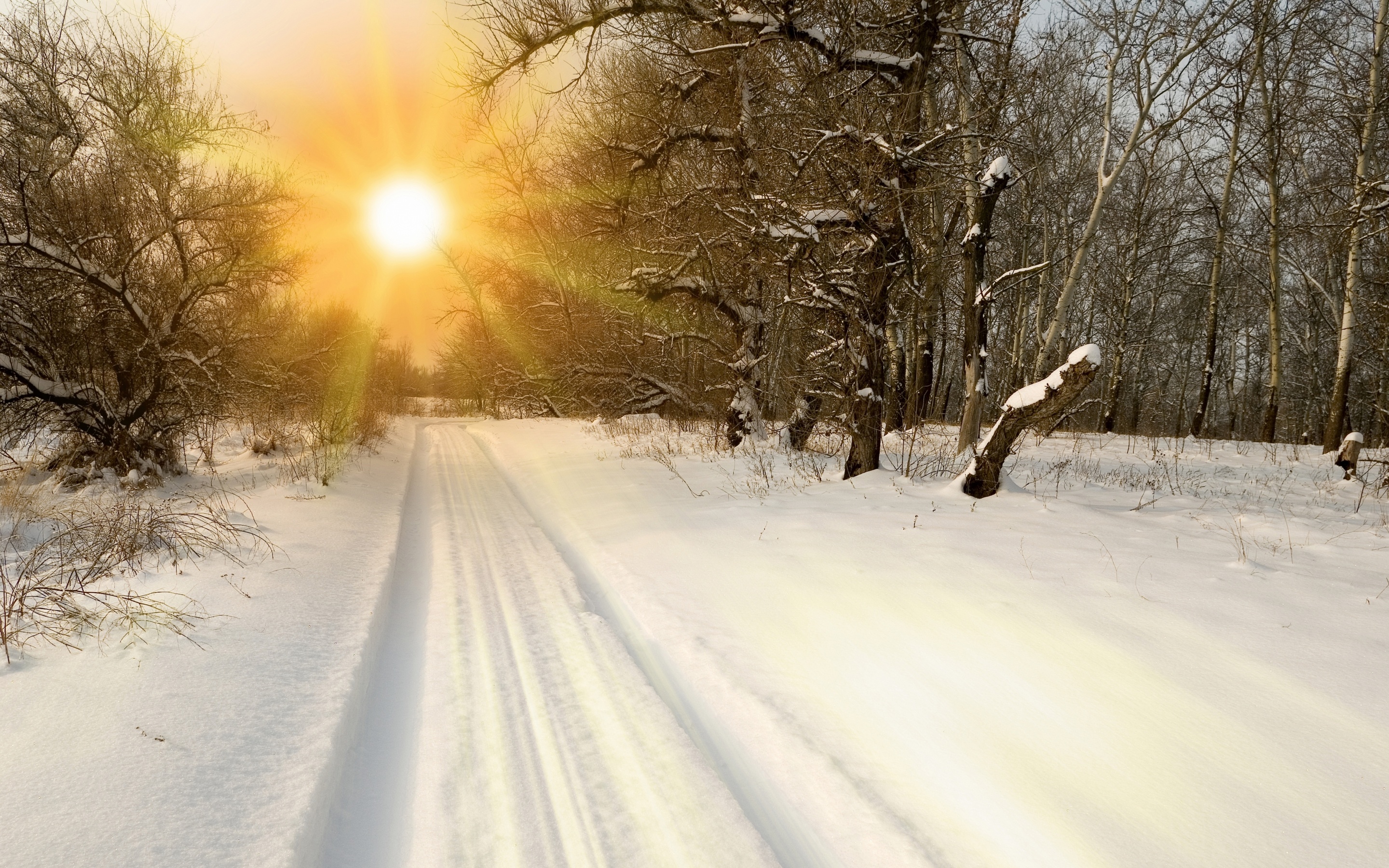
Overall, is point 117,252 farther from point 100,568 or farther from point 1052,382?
point 1052,382

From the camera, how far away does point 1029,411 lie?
5.98 m

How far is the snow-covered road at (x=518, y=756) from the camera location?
2.31m

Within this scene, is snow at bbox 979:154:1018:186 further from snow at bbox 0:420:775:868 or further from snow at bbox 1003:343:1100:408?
snow at bbox 0:420:775:868

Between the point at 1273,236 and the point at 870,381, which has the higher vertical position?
the point at 1273,236

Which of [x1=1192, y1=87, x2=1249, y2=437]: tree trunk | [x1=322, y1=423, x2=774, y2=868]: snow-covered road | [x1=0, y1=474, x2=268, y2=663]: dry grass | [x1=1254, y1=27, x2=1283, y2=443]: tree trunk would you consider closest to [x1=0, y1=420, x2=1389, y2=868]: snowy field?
[x1=322, y1=423, x2=774, y2=868]: snow-covered road

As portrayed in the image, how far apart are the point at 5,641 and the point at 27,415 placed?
30.5ft

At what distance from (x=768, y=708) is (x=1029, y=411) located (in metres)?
4.36

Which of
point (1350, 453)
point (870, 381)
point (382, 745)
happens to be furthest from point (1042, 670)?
point (1350, 453)

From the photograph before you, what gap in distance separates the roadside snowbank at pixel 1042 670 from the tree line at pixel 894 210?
9.02ft

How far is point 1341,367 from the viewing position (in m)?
12.7

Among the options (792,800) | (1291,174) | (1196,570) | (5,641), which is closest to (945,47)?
(1196,570)

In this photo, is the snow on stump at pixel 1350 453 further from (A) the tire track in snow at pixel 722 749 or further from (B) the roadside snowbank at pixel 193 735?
(B) the roadside snowbank at pixel 193 735

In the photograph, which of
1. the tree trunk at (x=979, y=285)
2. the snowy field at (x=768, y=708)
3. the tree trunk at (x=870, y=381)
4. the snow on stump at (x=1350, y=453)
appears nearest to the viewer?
the snowy field at (x=768, y=708)

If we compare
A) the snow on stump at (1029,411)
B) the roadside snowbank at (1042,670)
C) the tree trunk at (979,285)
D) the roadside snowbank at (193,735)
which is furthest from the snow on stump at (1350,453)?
the roadside snowbank at (193,735)
